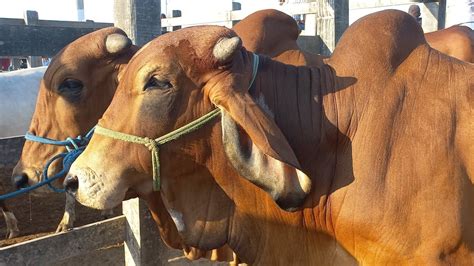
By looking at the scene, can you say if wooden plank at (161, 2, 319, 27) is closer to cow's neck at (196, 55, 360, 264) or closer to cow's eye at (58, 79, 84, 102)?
cow's eye at (58, 79, 84, 102)

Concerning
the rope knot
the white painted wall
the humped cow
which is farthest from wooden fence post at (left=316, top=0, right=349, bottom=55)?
the rope knot

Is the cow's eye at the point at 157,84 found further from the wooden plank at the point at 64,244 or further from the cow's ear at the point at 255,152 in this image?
the wooden plank at the point at 64,244

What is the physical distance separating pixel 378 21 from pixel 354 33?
10cm

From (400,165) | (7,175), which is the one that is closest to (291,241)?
(400,165)

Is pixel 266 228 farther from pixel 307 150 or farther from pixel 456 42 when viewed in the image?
pixel 456 42

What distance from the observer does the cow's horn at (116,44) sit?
2.90 meters

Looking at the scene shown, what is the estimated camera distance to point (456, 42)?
451 cm

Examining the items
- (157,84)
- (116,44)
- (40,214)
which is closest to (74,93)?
(116,44)

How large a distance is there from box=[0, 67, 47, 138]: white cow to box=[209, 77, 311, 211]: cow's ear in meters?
5.49

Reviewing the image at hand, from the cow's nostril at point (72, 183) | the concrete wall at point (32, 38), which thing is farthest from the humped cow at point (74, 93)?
the concrete wall at point (32, 38)

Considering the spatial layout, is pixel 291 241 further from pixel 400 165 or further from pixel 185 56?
pixel 185 56

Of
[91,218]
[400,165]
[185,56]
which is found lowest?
[91,218]

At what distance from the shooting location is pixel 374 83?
2.00 m

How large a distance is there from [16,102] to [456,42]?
5.12 metres
